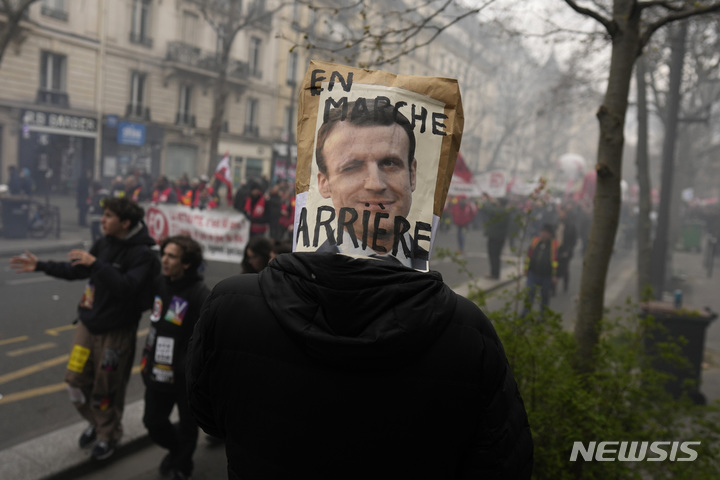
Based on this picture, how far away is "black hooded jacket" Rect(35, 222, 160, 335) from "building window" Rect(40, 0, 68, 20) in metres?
18.6

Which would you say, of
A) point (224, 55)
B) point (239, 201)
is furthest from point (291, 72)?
point (239, 201)

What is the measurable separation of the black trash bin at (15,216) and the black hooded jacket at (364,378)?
47.5 feet

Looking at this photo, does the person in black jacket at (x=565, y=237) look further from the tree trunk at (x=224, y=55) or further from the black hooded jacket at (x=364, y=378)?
the tree trunk at (x=224, y=55)

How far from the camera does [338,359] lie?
133 centimetres

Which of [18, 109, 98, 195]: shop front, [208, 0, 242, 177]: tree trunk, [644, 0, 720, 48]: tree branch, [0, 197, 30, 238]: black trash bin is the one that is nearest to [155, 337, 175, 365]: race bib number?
[644, 0, 720, 48]: tree branch

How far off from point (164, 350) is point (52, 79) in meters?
20.6

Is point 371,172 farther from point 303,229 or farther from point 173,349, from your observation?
point 173,349

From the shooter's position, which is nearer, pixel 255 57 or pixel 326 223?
pixel 326 223

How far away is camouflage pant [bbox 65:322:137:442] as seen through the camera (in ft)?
12.8

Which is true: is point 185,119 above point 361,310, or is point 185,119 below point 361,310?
above

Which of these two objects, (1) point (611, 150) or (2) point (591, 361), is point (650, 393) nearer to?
→ (2) point (591, 361)

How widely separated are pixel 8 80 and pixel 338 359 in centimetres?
2250

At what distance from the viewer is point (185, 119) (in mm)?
27281

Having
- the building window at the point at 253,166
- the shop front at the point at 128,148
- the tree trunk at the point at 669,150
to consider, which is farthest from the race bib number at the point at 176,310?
the building window at the point at 253,166
